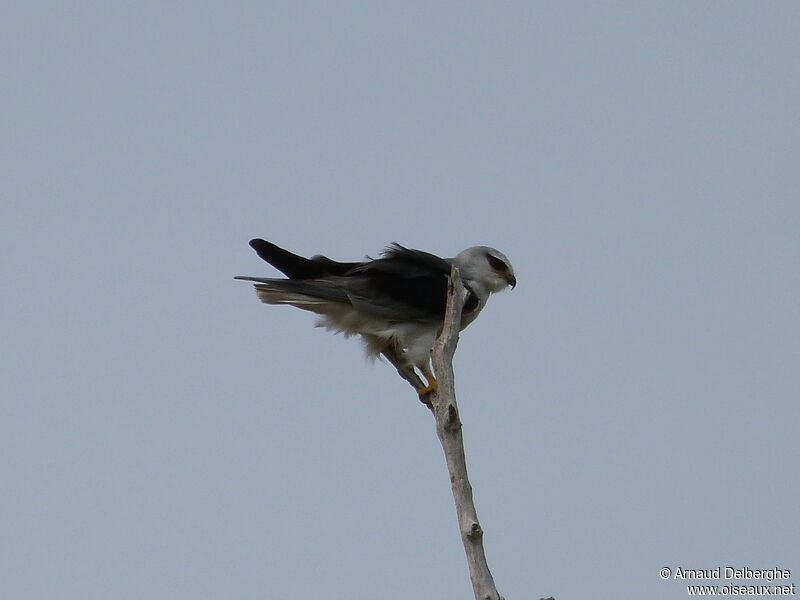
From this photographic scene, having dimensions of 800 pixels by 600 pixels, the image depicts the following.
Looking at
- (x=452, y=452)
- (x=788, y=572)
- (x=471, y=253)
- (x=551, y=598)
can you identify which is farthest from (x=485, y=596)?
(x=471, y=253)

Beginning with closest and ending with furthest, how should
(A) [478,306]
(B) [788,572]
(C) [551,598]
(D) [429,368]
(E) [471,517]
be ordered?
1. (C) [551,598]
2. (E) [471,517]
3. (B) [788,572]
4. (D) [429,368]
5. (A) [478,306]

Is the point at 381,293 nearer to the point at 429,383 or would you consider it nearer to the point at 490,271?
the point at 429,383

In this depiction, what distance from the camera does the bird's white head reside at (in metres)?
9.70

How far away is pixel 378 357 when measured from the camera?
9305 mm

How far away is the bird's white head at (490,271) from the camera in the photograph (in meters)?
9.70

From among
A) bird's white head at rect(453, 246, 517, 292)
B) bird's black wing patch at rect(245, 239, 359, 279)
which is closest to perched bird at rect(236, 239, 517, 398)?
bird's black wing patch at rect(245, 239, 359, 279)

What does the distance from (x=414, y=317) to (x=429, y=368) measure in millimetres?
473

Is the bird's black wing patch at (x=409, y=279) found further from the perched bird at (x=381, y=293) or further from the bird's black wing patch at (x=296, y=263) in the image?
the bird's black wing patch at (x=296, y=263)

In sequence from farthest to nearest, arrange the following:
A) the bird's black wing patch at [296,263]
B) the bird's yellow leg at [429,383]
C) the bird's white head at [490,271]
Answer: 1. the bird's white head at [490,271]
2. the bird's black wing patch at [296,263]
3. the bird's yellow leg at [429,383]

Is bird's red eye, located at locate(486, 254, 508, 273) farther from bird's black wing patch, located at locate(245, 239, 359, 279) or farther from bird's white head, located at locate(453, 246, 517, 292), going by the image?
bird's black wing patch, located at locate(245, 239, 359, 279)

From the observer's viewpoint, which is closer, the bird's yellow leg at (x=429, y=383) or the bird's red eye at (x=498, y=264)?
the bird's yellow leg at (x=429, y=383)

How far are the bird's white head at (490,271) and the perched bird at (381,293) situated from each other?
21.9 inches

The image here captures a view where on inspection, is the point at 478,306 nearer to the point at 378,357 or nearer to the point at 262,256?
the point at 378,357

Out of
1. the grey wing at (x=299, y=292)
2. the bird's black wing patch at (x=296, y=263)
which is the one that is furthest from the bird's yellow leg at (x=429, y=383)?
the bird's black wing patch at (x=296, y=263)
